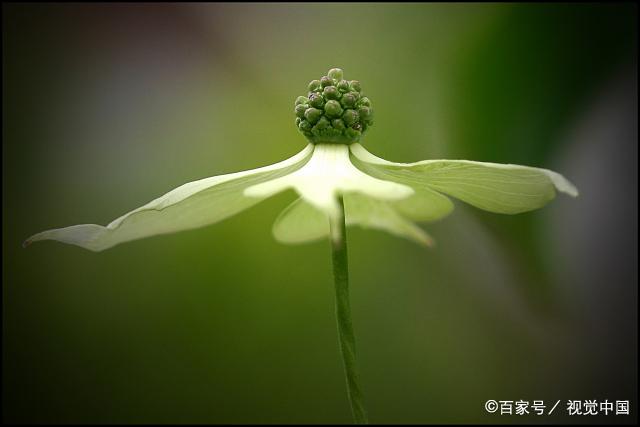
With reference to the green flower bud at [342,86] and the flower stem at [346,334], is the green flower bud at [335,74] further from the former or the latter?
the flower stem at [346,334]

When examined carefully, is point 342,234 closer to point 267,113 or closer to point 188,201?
point 188,201

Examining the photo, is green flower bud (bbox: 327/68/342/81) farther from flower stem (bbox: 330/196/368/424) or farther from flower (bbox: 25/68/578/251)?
flower stem (bbox: 330/196/368/424)

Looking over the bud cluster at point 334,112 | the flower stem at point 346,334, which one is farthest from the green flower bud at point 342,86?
the flower stem at point 346,334

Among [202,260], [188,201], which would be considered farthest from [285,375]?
[188,201]

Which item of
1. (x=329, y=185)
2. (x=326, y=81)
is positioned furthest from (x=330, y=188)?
(x=326, y=81)

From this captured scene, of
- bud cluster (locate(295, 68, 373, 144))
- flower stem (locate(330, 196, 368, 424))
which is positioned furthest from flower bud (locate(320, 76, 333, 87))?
flower stem (locate(330, 196, 368, 424))

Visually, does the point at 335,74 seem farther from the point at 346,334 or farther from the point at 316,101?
the point at 346,334
